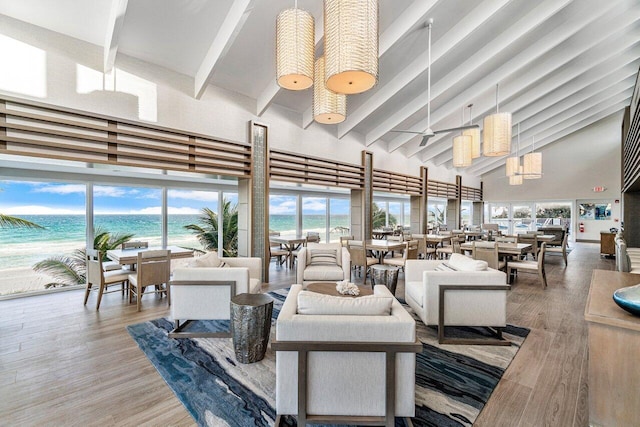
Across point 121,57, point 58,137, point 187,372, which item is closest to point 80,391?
point 187,372

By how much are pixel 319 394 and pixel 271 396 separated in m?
0.60

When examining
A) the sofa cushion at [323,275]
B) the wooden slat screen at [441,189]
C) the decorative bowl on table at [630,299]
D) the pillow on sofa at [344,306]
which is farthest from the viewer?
the wooden slat screen at [441,189]

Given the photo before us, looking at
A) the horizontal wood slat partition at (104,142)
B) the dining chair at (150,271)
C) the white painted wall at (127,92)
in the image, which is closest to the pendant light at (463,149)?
the white painted wall at (127,92)

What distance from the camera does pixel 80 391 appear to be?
7.39 feet

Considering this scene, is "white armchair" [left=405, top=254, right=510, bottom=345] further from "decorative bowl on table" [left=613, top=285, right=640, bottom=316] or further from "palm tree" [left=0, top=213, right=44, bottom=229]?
"palm tree" [left=0, top=213, right=44, bottom=229]

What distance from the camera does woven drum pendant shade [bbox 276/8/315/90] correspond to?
8.54 feet

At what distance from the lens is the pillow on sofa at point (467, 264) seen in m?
3.31

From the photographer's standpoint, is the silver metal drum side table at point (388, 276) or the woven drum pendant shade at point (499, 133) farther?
the woven drum pendant shade at point (499, 133)

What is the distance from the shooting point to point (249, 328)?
2.64 m

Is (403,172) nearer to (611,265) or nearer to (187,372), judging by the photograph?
(611,265)

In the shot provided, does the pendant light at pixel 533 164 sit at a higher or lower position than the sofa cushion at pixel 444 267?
higher

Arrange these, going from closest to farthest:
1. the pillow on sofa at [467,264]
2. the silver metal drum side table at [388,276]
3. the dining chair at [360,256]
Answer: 1. the pillow on sofa at [467,264]
2. the silver metal drum side table at [388,276]
3. the dining chair at [360,256]

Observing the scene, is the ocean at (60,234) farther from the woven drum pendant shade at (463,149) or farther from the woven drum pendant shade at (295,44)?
the woven drum pendant shade at (463,149)

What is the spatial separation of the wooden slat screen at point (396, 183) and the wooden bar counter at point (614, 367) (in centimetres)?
666
